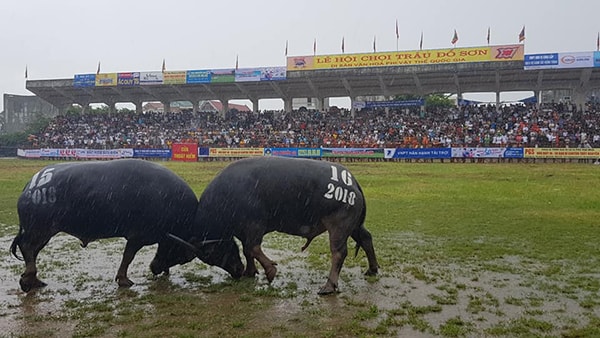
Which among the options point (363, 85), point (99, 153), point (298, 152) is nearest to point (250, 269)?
point (298, 152)

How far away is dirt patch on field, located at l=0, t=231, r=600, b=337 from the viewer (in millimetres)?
5938

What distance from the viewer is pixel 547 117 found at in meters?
43.2

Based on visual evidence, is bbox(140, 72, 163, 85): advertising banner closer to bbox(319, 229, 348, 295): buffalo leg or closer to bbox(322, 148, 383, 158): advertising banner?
bbox(322, 148, 383, 158): advertising banner

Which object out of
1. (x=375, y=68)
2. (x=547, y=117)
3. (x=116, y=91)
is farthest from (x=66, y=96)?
(x=547, y=117)

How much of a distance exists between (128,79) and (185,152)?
13055 millimetres

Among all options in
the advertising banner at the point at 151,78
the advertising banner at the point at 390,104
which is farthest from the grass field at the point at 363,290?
the advertising banner at the point at 151,78

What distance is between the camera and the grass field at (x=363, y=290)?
597 cm

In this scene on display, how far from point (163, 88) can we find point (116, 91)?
6621 millimetres

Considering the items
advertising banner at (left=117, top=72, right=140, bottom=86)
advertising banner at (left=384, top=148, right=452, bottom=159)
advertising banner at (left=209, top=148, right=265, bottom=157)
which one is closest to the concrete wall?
advertising banner at (left=117, top=72, right=140, bottom=86)

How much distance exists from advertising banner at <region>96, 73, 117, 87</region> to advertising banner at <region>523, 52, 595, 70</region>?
1567 inches

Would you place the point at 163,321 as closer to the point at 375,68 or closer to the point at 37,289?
the point at 37,289

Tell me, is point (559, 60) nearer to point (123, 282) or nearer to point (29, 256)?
point (123, 282)

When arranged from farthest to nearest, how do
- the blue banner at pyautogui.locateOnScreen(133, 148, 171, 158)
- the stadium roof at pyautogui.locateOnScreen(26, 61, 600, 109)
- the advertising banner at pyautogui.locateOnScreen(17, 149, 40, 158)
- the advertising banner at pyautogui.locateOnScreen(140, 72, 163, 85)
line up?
the advertising banner at pyautogui.locateOnScreen(140, 72, 163, 85), the advertising banner at pyautogui.locateOnScreen(17, 149, 40, 158), the blue banner at pyautogui.locateOnScreen(133, 148, 171, 158), the stadium roof at pyautogui.locateOnScreen(26, 61, 600, 109)

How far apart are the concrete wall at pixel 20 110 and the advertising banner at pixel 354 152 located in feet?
225
